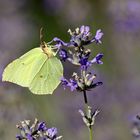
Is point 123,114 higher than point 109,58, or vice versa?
point 109,58

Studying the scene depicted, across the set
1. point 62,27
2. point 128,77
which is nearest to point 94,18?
point 62,27

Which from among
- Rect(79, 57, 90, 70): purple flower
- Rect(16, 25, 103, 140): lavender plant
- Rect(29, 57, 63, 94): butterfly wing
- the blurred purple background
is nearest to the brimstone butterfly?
Rect(29, 57, 63, 94): butterfly wing

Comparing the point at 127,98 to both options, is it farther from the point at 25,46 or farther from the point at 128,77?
the point at 25,46

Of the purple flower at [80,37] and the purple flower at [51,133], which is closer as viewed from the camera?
the purple flower at [51,133]

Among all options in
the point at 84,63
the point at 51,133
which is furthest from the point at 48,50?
the point at 51,133

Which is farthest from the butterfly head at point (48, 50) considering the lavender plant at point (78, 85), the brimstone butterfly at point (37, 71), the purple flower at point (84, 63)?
the purple flower at point (84, 63)

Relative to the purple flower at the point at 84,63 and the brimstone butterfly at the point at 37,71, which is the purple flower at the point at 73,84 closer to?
the purple flower at the point at 84,63
